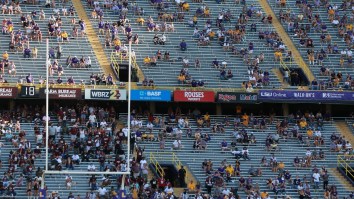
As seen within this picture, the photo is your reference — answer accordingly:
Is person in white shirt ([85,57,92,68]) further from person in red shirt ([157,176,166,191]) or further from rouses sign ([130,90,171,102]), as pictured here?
person in red shirt ([157,176,166,191])

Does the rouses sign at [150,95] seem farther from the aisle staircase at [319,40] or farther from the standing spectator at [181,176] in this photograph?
the aisle staircase at [319,40]

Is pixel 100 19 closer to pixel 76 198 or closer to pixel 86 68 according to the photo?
pixel 86 68

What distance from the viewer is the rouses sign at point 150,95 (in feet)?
196

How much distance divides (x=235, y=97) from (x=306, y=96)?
321cm

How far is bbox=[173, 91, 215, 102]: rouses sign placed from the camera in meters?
60.3

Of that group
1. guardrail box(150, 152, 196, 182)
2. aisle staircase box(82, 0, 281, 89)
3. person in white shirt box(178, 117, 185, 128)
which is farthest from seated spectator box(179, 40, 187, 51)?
guardrail box(150, 152, 196, 182)

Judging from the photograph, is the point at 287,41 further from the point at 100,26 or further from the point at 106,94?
the point at 106,94

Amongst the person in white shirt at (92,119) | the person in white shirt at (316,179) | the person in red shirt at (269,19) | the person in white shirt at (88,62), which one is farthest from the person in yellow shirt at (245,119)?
the person in red shirt at (269,19)

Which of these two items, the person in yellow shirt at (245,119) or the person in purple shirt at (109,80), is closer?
the person in purple shirt at (109,80)

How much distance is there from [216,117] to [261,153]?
3455 millimetres

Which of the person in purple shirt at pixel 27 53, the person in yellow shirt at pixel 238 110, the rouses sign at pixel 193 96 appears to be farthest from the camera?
the person in yellow shirt at pixel 238 110

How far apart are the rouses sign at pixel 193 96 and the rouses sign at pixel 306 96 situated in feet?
7.35

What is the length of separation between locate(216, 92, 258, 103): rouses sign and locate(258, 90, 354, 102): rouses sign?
1.06 ft

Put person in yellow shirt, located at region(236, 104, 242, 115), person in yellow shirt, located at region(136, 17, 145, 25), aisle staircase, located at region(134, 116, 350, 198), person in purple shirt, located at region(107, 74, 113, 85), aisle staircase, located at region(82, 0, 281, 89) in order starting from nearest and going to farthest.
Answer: aisle staircase, located at region(134, 116, 350, 198) → person in purple shirt, located at region(107, 74, 113, 85) → person in yellow shirt, located at region(236, 104, 242, 115) → aisle staircase, located at region(82, 0, 281, 89) → person in yellow shirt, located at region(136, 17, 145, 25)
